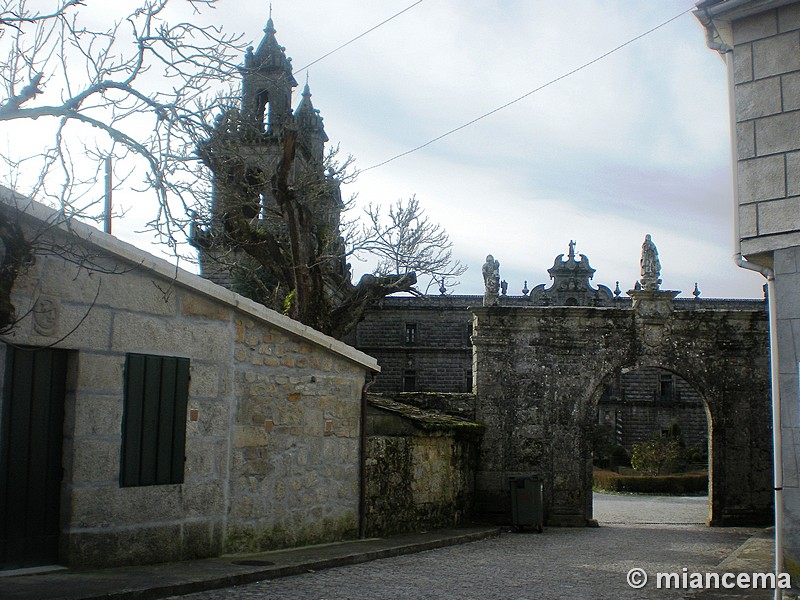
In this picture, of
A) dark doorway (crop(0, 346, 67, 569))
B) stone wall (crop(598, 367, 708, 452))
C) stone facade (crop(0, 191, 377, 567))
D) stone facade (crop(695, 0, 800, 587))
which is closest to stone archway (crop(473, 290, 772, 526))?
stone facade (crop(0, 191, 377, 567))

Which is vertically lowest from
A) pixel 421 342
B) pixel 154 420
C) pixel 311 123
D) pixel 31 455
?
pixel 31 455

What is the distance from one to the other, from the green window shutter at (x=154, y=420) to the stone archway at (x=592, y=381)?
33.0 feet

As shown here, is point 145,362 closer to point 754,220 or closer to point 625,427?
point 754,220

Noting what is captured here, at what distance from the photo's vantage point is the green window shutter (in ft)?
26.2

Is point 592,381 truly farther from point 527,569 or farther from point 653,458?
point 653,458

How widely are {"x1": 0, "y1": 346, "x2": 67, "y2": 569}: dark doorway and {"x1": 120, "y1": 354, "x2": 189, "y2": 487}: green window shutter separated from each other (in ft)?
1.98

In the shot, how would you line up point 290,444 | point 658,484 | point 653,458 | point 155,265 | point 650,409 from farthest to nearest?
point 650,409
point 653,458
point 658,484
point 290,444
point 155,265

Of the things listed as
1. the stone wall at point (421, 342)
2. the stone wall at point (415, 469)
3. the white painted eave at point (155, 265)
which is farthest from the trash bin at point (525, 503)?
the stone wall at point (421, 342)

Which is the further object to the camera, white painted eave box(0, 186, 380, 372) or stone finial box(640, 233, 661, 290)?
stone finial box(640, 233, 661, 290)

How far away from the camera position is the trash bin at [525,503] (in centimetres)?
1568

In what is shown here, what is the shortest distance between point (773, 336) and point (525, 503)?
8858 millimetres

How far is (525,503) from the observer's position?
1573 cm

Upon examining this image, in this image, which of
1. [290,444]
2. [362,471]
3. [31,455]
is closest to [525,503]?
[362,471]

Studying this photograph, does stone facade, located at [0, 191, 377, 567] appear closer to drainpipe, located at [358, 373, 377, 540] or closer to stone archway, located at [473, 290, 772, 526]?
drainpipe, located at [358, 373, 377, 540]
